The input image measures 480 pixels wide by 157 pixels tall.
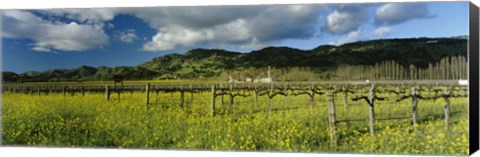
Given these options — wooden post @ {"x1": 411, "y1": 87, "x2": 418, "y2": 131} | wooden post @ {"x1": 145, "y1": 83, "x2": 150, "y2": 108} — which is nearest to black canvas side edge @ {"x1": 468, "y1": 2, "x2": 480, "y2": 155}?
wooden post @ {"x1": 411, "y1": 87, "x2": 418, "y2": 131}

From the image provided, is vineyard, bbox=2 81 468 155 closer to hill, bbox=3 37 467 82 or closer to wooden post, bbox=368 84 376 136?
wooden post, bbox=368 84 376 136

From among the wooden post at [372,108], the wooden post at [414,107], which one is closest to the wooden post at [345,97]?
the wooden post at [372,108]

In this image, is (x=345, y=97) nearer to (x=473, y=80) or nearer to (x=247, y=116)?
(x=247, y=116)

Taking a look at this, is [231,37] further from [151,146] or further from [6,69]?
[6,69]

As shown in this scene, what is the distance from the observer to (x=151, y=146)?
41.9 feet

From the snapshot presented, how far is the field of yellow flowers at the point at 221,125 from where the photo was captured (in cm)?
1130

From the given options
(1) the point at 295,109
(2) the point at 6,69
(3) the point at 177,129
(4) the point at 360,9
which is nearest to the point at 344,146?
(1) the point at 295,109

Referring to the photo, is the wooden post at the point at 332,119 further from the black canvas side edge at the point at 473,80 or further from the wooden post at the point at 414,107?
the black canvas side edge at the point at 473,80

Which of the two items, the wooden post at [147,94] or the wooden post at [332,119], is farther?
the wooden post at [147,94]

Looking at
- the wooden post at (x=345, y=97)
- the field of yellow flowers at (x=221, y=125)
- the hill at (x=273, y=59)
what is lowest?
the field of yellow flowers at (x=221, y=125)

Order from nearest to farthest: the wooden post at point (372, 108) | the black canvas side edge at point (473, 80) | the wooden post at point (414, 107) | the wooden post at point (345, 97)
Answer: the black canvas side edge at point (473, 80) < the wooden post at point (414, 107) < the wooden post at point (372, 108) < the wooden post at point (345, 97)

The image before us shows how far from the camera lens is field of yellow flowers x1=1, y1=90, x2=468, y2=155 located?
1130 centimetres

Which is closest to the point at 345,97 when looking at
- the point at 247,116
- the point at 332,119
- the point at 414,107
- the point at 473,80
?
the point at 332,119

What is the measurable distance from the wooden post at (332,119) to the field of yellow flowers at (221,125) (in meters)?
0.10
